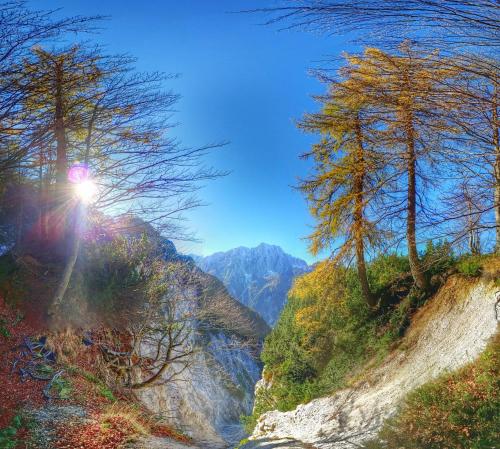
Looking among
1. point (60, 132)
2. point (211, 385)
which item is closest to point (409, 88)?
point (60, 132)

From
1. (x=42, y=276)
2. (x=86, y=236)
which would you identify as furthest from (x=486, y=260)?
(x=42, y=276)

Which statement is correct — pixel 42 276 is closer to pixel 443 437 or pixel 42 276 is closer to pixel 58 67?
pixel 58 67

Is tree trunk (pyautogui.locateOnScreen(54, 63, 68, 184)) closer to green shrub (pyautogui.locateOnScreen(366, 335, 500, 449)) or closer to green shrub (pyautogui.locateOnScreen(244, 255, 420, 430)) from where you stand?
green shrub (pyautogui.locateOnScreen(366, 335, 500, 449))

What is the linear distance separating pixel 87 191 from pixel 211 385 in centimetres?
3527

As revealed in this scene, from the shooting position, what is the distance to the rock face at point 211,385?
55.7 feet

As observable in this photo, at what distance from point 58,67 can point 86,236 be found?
6305 mm

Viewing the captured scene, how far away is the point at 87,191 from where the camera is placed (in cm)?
814

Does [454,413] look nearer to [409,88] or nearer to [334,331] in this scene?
[409,88]

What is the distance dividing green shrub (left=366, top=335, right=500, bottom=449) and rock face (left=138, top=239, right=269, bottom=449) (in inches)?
357

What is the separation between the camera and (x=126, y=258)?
11117mm

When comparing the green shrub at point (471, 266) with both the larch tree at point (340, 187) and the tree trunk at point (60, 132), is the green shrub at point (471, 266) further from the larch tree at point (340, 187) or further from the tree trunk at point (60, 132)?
the tree trunk at point (60, 132)

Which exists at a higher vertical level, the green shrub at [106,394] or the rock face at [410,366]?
the green shrub at [106,394]

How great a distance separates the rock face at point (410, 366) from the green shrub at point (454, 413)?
0.55 m

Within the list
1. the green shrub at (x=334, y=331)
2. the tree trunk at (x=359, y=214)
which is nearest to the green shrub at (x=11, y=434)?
the green shrub at (x=334, y=331)
